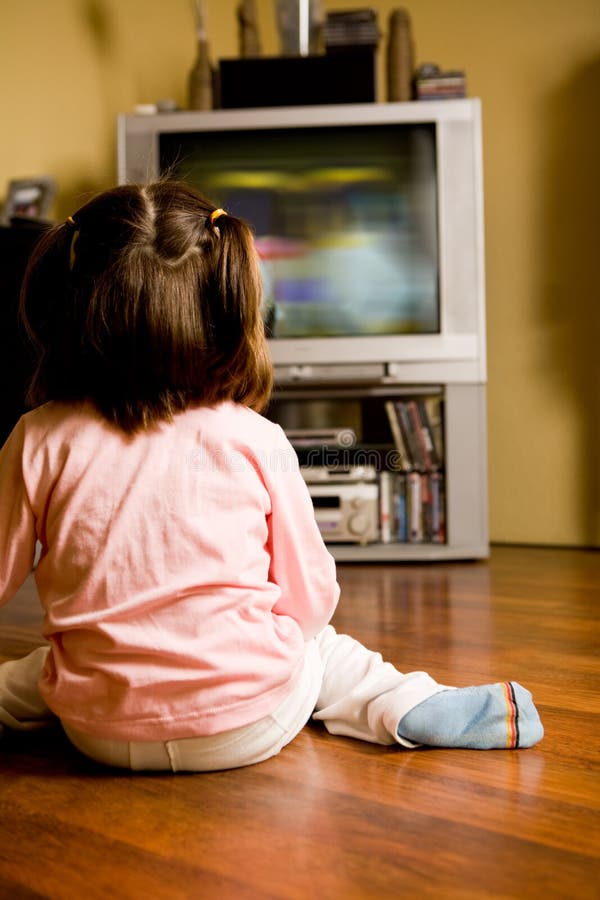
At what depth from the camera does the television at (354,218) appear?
2475 millimetres

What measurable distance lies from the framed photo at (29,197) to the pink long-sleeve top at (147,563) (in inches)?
72.6

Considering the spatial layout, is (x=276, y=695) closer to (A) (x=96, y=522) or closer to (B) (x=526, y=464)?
(A) (x=96, y=522)

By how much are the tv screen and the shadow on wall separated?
604 millimetres

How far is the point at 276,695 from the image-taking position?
36.2 inches

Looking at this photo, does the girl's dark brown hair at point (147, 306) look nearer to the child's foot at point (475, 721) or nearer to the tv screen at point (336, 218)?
the child's foot at point (475, 721)

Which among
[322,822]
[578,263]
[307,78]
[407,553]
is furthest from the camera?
[578,263]

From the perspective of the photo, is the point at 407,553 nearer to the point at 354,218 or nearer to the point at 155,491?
the point at 354,218

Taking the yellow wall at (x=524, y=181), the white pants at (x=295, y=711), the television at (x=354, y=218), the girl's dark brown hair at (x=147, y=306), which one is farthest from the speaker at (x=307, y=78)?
the white pants at (x=295, y=711)

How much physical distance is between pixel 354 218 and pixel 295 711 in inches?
71.7

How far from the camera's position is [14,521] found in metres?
0.86

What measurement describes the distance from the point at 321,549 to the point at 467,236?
5.74 ft

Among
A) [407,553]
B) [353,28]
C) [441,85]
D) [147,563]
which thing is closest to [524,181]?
[441,85]

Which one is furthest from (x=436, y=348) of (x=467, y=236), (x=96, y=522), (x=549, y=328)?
(x=96, y=522)

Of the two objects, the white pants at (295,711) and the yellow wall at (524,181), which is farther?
the yellow wall at (524,181)
